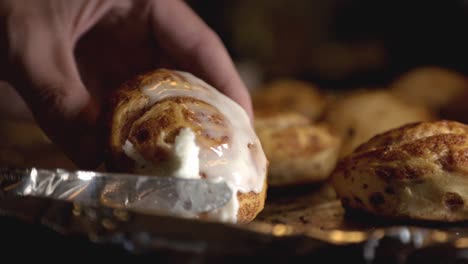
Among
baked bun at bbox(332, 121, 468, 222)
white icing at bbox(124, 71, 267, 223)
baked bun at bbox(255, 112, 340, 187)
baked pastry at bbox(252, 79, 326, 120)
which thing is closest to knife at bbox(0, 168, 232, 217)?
white icing at bbox(124, 71, 267, 223)

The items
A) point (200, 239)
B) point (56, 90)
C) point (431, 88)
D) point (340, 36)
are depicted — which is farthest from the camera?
point (340, 36)

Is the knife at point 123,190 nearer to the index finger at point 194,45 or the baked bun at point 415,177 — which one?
the baked bun at point 415,177

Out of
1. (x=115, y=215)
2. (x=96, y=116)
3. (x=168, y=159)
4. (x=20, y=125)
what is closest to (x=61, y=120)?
(x=96, y=116)

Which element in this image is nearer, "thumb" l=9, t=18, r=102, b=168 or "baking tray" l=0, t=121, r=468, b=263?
"baking tray" l=0, t=121, r=468, b=263

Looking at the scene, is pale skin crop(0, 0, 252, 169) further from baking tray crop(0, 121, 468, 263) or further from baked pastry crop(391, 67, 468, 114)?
baked pastry crop(391, 67, 468, 114)

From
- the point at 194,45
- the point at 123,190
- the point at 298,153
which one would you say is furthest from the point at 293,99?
the point at 123,190

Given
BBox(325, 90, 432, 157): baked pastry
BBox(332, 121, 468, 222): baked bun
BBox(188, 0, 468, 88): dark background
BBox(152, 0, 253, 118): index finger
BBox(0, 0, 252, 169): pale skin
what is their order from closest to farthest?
1. BBox(332, 121, 468, 222): baked bun
2. BBox(0, 0, 252, 169): pale skin
3. BBox(152, 0, 253, 118): index finger
4. BBox(325, 90, 432, 157): baked pastry
5. BBox(188, 0, 468, 88): dark background

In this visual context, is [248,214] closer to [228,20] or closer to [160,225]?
[160,225]

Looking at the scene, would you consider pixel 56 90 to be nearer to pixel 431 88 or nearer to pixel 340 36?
pixel 431 88
